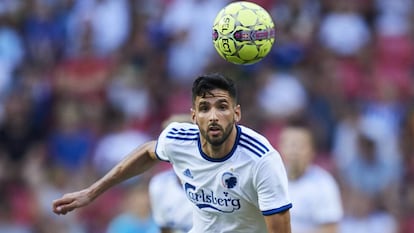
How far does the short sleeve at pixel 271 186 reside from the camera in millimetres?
8008

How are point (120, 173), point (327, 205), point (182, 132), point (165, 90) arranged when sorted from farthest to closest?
point (165, 90)
point (327, 205)
point (120, 173)
point (182, 132)

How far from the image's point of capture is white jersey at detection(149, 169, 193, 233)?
988 centimetres

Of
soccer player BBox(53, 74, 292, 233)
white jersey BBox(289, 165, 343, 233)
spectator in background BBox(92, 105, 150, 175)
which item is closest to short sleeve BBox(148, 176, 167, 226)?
white jersey BBox(289, 165, 343, 233)

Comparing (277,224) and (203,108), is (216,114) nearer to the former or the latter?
(203,108)

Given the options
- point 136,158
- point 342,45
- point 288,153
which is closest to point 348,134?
point 342,45

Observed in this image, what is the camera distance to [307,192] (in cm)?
1028

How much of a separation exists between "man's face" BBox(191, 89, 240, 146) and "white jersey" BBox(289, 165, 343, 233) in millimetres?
2294

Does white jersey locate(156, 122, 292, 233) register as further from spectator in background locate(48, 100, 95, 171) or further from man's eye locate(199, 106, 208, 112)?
spectator in background locate(48, 100, 95, 171)

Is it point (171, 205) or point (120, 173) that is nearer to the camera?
point (120, 173)

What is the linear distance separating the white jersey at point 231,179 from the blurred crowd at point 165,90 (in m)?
4.81

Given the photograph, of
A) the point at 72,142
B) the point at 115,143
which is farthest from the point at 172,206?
the point at 72,142

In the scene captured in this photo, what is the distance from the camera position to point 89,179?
14250 mm

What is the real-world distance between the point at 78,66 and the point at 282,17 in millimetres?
2437

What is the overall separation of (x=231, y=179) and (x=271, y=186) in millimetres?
305
